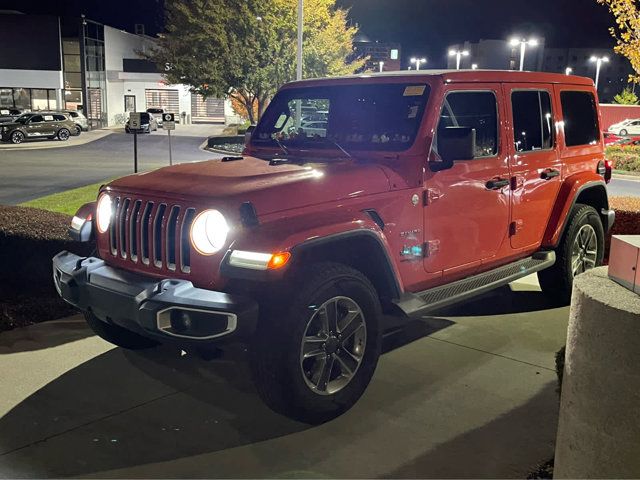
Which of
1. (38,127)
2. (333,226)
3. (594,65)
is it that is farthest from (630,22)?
(594,65)

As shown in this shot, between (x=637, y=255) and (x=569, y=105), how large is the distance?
391 centimetres

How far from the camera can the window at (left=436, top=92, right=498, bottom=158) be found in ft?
16.3

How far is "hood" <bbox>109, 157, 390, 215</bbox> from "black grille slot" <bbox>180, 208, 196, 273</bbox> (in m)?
0.10

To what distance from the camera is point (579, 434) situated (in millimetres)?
2639

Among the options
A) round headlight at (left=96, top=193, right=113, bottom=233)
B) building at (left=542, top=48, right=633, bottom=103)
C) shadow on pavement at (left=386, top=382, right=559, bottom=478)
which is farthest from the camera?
building at (left=542, top=48, right=633, bottom=103)

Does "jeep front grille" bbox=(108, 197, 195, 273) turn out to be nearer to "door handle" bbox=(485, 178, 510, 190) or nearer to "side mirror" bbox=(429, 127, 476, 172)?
"side mirror" bbox=(429, 127, 476, 172)

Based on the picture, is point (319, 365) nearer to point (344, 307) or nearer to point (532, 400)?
point (344, 307)

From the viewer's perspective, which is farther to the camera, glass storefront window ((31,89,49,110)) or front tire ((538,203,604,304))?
glass storefront window ((31,89,49,110))

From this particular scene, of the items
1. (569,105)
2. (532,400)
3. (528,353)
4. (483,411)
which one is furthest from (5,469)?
(569,105)

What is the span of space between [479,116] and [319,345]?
2367mm

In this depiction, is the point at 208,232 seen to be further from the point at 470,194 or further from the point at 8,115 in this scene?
the point at 8,115

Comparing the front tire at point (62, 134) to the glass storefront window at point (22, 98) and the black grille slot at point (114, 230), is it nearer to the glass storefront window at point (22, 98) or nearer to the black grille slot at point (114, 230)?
the glass storefront window at point (22, 98)

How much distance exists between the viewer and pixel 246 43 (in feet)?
94.9

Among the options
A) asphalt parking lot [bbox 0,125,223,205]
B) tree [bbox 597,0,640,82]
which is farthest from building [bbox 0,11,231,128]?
tree [bbox 597,0,640,82]
